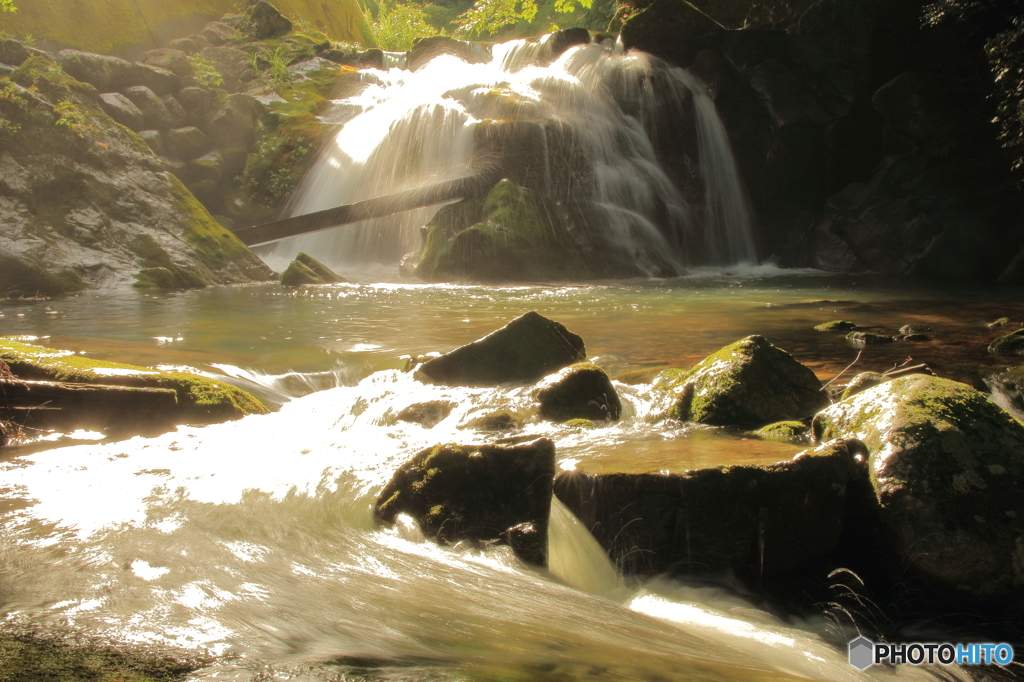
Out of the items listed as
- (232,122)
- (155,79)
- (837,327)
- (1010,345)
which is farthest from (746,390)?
(155,79)

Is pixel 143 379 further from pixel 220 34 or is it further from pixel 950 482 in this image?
pixel 220 34

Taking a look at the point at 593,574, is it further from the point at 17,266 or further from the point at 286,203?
the point at 286,203

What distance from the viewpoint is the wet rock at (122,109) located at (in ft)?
66.3

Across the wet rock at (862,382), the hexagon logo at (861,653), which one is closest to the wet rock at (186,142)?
the wet rock at (862,382)

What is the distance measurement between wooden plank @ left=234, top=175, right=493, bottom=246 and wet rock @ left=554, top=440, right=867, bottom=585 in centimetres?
1469

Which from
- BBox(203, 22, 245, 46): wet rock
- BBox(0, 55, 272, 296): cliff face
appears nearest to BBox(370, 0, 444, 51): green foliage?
BBox(203, 22, 245, 46): wet rock

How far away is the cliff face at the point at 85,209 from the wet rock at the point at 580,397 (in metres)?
11.6

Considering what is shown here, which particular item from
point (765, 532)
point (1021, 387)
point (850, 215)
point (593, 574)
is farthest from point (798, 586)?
point (850, 215)

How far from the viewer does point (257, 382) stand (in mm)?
6543

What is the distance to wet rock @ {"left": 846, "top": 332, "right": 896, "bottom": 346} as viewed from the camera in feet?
25.0

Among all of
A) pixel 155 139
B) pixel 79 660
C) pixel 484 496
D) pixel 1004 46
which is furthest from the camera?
pixel 155 139

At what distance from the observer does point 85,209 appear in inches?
555

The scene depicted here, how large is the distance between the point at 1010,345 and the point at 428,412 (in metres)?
6.14

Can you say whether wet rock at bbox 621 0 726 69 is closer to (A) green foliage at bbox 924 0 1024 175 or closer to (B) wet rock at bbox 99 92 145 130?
(A) green foliage at bbox 924 0 1024 175
